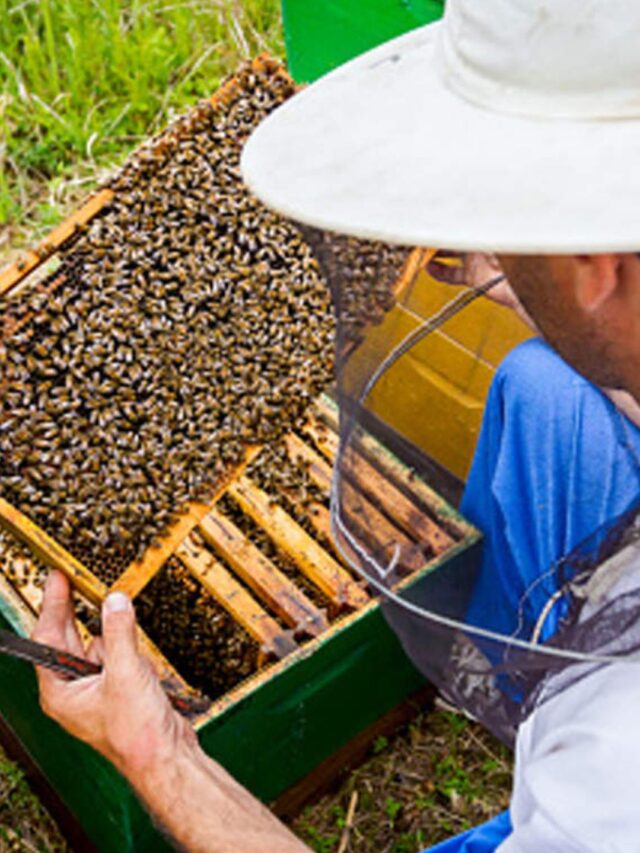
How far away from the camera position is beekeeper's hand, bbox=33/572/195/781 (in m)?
1.87

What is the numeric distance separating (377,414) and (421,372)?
147 millimetres

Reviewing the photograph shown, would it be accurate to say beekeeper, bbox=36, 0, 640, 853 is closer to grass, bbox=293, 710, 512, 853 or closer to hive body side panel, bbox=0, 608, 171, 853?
hive body side panel, bbox=0, 608, 171, 853

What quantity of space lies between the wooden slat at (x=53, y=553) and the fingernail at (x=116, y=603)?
134mm

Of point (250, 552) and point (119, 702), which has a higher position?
→ point (119, 702)

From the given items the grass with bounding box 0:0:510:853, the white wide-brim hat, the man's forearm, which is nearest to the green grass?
the grass with bounding box 0:0:510:853

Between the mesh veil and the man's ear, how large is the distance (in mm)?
337

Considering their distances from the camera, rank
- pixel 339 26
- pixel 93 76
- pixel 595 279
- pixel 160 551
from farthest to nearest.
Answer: pixel 93 76 < pixel 339 26 < pixel 160 551 < pixel 595 279

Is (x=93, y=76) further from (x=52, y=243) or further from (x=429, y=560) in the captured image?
(x=429, y=560)

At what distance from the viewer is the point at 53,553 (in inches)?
83.6

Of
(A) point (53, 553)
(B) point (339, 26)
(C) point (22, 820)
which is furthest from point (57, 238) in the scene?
(C) point (22, 820)

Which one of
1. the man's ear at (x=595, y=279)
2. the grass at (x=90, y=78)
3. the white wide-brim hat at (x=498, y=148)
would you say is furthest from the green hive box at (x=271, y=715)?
the grass at (x=90, y=78)

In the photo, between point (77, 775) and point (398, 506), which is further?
point (77, 775)

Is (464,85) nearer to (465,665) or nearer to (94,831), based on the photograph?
(465,665)

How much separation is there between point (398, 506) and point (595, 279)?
1.17 m
